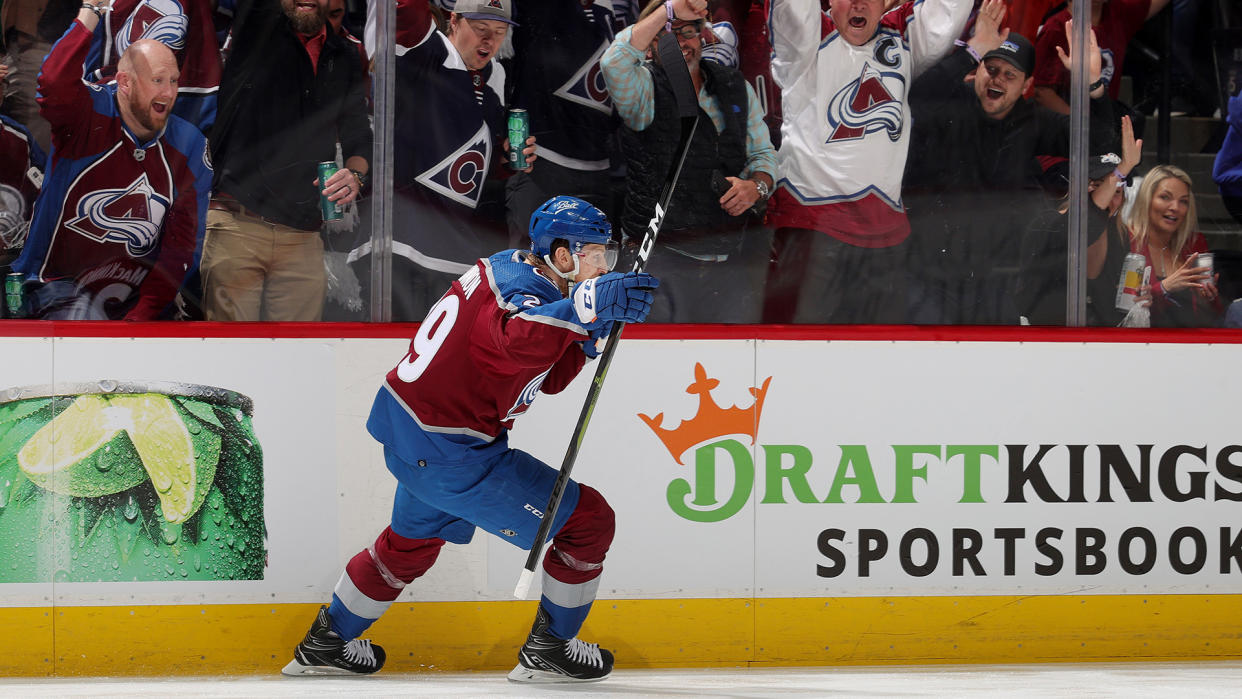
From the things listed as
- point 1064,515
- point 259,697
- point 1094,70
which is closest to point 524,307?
point 259,697

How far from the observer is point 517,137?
3121 millimetres

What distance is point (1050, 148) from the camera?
10.7 feet

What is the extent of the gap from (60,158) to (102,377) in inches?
24.2

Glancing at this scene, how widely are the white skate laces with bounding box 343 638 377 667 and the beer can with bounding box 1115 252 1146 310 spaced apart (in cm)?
Result: 185

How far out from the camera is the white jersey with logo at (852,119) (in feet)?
10.5

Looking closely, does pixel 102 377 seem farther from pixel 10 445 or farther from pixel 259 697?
pixel 259 697

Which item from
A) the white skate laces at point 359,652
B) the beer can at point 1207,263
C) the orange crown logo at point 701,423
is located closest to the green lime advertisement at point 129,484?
the white skate laces at point 359,652

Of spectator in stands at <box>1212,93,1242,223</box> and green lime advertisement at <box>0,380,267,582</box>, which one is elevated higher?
spectator in stands at <box>1212,93,1242,223</box>

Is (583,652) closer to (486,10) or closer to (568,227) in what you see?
(568,227)

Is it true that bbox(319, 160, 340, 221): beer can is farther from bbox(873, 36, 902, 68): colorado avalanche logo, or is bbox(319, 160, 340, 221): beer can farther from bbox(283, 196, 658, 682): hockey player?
bbox(873, 36, 902, 68): colorado avalanche logo

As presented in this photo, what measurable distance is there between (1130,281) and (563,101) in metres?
1.75

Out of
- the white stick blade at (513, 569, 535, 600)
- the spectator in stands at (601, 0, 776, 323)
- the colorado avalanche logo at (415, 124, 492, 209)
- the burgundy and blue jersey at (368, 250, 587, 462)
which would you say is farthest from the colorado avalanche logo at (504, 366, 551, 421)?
the colorado avalanche logo at (415, 124, 492, 209)

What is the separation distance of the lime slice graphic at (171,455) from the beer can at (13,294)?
0.41 m

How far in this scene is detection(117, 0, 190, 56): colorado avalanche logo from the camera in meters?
3.02
